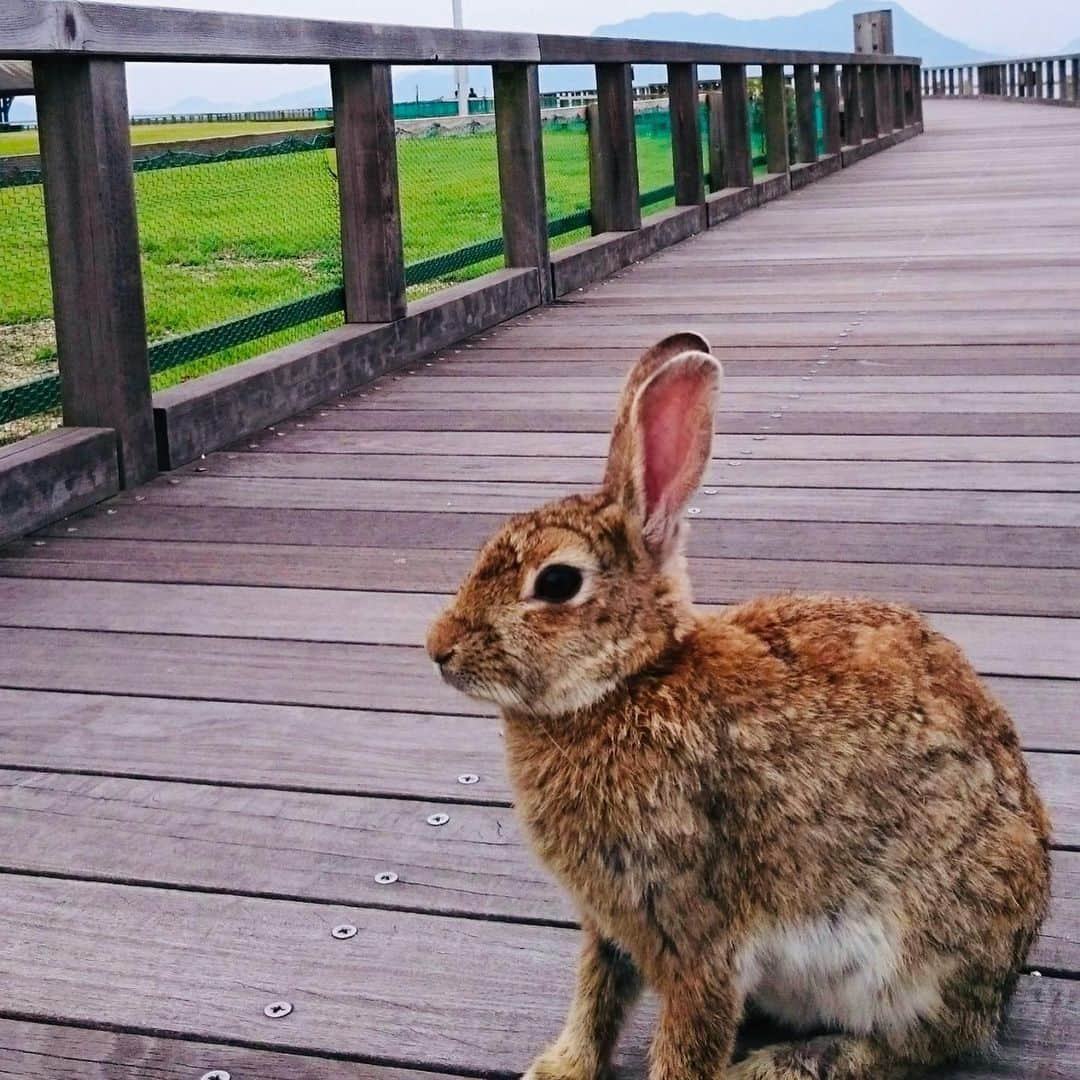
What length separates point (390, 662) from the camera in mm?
2789

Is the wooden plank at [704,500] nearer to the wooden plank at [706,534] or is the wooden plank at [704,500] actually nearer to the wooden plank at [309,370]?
the wooden plank at [706,534]

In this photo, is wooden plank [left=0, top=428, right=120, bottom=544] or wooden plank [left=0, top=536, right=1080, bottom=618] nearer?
wooden plank [left=0, top=536, right=1080, bottom=618]

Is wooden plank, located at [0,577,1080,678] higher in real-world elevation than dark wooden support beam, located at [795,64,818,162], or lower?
lower

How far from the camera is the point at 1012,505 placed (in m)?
3.53

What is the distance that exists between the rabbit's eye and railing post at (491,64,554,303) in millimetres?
5048

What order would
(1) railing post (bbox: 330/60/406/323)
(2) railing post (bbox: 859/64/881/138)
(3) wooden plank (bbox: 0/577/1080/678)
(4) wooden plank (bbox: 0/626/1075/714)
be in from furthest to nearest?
(2) railing post (bbox: 859/64/881/138)
(1) railing post (bbox: 330/60/406/323)
(3) wooden plank (bbox: 0/577/1080/678)
(4) wooden plank (bbox: 0/626/1075/714)

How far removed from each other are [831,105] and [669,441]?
42.2ft

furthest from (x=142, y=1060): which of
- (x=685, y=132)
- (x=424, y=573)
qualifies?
(x=685, y=132)

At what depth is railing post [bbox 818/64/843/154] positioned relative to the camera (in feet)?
44.5

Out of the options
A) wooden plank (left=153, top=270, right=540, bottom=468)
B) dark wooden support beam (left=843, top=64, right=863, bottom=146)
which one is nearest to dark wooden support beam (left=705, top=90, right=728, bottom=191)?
wooden plank (left=153, top=270, right=540, bottom=468)

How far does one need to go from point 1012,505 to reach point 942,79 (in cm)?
4174

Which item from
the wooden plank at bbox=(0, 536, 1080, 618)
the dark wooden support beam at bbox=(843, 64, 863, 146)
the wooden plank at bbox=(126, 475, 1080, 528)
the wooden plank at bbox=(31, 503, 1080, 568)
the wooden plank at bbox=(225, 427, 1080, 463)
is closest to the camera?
the wooden plank at bbox=(0, 536, 1080, 618)

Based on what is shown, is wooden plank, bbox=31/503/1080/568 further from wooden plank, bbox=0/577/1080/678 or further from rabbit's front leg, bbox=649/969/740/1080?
rabbit's front leg, bbox=649/969/740/1080

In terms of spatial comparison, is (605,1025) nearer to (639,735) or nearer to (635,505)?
(639,735)
